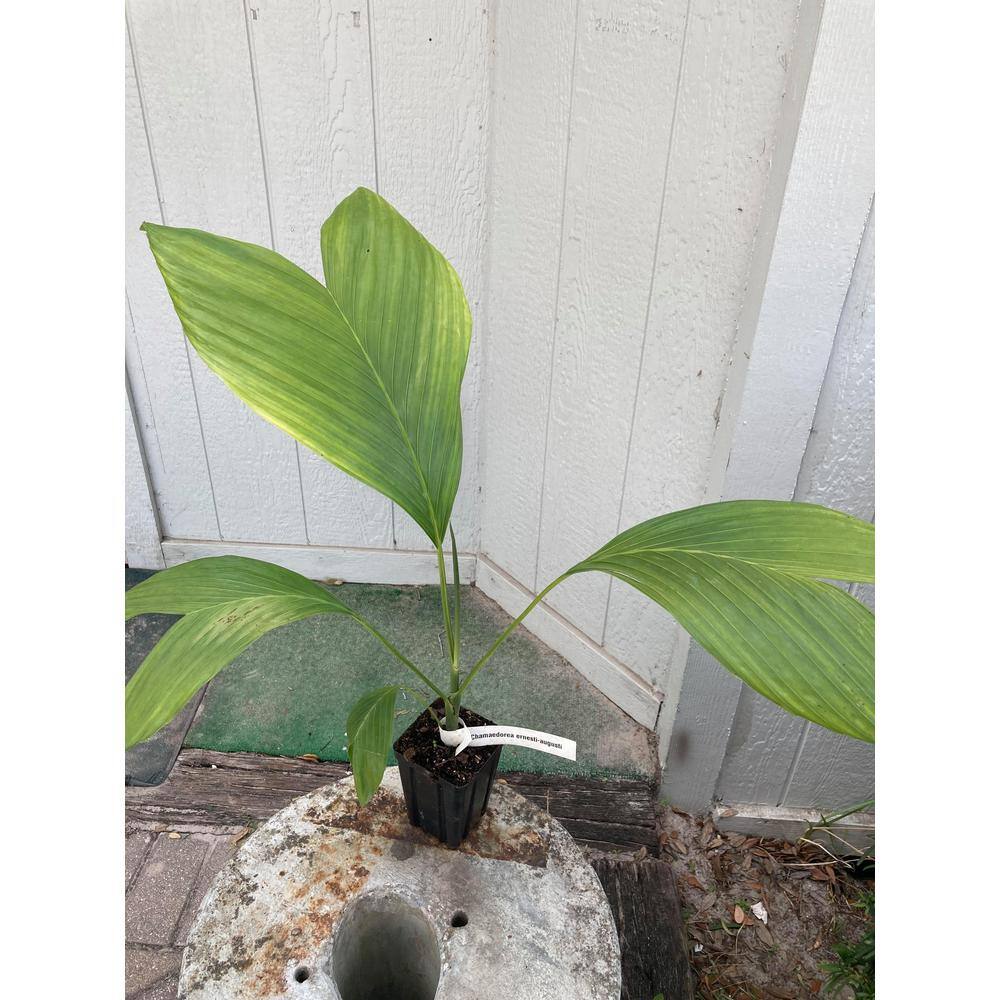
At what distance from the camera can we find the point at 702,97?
118 cm

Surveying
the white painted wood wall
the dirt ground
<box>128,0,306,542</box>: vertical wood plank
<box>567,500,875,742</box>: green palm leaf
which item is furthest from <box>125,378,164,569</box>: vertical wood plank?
<box>567,500,875,742</box>: green palm leaf

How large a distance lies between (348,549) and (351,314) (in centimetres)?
131

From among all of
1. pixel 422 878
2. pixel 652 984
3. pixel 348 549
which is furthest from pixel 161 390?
pixel 652 984

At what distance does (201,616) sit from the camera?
79 cm

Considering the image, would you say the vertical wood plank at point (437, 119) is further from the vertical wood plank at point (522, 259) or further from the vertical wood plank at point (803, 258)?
the vertical wood plank at point (803, 258)

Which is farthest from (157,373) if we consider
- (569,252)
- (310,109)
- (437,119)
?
(569,252)

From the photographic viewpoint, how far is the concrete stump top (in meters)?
0.93

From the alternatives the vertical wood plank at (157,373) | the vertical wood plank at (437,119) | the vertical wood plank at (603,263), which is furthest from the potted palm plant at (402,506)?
the vertical wood plank at (157,373)

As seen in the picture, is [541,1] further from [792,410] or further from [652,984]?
[652,984]

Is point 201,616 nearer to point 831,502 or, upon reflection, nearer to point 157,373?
point 831,502

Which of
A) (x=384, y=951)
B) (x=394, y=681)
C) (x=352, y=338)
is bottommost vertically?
(x=394, y=681)

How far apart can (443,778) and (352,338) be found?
514 mm

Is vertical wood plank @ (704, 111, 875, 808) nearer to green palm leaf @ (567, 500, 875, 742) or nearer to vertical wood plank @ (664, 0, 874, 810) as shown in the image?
vertical wood plank @ (664, 0, 874, 810)

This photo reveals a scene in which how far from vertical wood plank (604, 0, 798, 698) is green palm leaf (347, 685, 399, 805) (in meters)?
0.68
